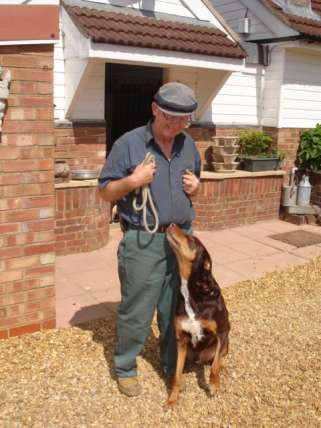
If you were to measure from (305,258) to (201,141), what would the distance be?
285 cm

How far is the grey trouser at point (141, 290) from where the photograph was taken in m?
3.23

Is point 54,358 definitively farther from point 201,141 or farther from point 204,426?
point 201,141

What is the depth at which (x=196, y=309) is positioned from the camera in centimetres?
332

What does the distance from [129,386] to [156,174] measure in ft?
4.90

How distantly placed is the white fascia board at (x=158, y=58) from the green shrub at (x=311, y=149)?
2.30 meters

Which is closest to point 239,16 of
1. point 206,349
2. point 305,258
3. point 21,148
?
point 305,258

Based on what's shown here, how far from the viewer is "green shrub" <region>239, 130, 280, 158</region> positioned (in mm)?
8827

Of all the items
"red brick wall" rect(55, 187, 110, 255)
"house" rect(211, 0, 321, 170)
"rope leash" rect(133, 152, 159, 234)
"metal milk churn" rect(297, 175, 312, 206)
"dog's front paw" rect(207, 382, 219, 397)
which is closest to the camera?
"rope leash" rect(133, 152, 159, 234)

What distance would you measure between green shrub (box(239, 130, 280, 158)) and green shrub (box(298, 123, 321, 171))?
27.3 inches

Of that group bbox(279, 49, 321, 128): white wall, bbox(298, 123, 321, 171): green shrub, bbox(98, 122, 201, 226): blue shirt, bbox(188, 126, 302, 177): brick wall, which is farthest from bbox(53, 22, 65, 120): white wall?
bbox(298, 123, 321, 171): green shrub

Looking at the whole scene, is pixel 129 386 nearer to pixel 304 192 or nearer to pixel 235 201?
pixel 235 201

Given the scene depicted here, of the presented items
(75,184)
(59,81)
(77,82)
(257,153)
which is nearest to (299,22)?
(257,153)

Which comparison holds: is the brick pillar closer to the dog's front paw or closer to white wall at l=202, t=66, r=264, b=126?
the dog's front paw

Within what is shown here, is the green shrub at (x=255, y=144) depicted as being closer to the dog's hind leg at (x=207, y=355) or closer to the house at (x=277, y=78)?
the house at (x=277, y=78)
